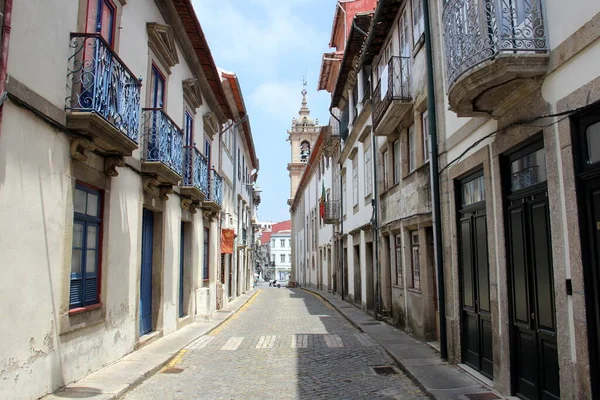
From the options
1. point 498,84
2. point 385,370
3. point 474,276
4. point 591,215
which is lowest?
point 385,370

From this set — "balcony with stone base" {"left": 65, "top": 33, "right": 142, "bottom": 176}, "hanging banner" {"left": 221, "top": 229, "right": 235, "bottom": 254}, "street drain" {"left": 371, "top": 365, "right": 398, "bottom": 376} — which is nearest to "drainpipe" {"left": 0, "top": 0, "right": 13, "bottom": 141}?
"balcony with stone base" {"left": 65, "top": 33, "right": 142, "bottom": 176}

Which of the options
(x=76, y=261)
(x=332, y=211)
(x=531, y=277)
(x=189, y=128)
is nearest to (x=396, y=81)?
(x=189, y=128)

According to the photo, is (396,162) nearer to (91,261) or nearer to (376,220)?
(376,220)

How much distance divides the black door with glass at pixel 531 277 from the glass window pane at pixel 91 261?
565 cm

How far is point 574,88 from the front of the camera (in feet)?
14.8

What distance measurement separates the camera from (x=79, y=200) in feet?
22.8

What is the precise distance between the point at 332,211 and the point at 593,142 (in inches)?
767

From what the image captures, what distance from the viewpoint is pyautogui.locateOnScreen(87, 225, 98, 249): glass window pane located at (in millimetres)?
7328

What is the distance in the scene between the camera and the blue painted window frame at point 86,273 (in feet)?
22.4

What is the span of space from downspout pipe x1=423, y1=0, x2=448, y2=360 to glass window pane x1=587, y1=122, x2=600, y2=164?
4.14 metres

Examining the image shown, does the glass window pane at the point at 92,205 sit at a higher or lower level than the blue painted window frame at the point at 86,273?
higher

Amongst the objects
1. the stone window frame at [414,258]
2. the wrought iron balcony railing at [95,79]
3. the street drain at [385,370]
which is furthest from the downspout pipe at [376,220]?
the wrought iron balcony railing at [95,79]

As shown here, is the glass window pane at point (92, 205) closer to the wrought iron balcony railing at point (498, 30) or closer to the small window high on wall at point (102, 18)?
the small window high on wall at point (102, 18)

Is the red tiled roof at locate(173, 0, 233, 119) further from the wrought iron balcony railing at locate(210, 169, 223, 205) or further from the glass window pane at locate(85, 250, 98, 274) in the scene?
the glass window pane at locate(85, 250, 98, 274)
